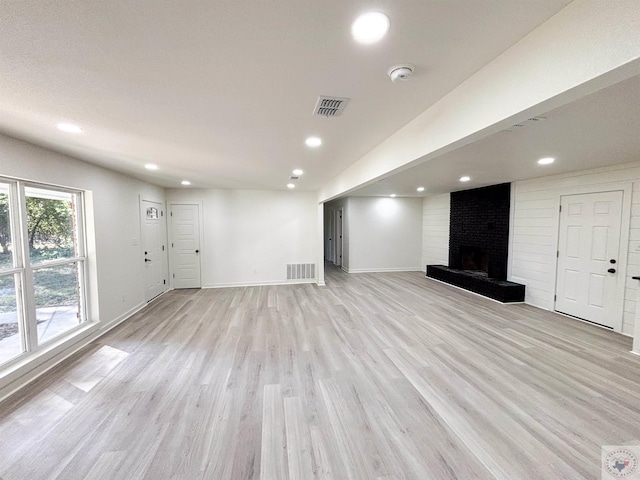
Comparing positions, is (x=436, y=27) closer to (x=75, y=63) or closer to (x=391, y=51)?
(x=391, y=51)

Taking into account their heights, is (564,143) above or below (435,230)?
above

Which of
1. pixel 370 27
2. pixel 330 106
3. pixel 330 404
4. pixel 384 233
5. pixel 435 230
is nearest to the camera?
pixel 370 27

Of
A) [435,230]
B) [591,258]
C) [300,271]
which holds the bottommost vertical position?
[300,271]

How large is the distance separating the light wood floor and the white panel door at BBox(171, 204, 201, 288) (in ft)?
7.76

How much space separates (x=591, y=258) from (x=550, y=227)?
0.79 m

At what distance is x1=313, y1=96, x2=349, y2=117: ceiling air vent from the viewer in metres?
1.83

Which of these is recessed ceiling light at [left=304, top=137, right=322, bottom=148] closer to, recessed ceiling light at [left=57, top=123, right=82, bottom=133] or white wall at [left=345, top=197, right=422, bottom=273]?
recessed ceiling light at [left=57, top=123, right=82, bottom=133]

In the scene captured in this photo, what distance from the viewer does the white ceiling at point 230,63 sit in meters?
1.08

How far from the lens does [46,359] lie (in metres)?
2.86

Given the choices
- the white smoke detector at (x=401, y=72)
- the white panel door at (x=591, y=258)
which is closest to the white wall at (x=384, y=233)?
the white panel door at (x=591, y=258)

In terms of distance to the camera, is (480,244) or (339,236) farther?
(339,236)

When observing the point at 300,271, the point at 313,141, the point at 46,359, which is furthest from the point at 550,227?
the point at 46,359

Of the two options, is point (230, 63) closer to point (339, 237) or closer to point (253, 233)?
point (253, 233)

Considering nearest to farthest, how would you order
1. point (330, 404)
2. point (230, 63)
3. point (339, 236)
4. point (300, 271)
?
1. point (230, 63)
2. point (330, 404)
3. point (300, 271)
4. point (339, 236)
